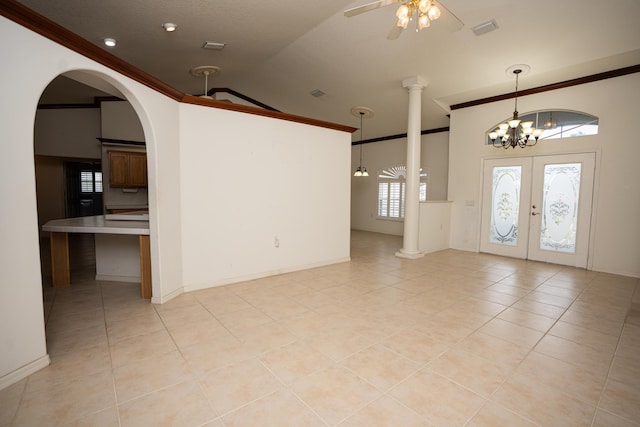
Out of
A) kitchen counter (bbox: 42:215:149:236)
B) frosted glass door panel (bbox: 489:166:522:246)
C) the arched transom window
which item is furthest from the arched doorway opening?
the arched transom window

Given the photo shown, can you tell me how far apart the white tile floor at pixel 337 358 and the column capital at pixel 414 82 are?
12.5ft

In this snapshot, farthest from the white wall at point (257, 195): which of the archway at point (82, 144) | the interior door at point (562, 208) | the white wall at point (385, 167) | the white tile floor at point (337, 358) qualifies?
the archway at point (82, 144)

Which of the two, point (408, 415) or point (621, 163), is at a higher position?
point (621, 163)

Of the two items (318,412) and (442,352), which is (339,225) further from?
(318,412)

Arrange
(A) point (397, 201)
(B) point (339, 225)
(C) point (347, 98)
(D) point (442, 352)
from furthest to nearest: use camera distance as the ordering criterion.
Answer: (A) point (397, 201), (C) point (347, 98), (B) point (339, 225), (D) point (442, 352)

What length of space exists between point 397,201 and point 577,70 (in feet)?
16.7

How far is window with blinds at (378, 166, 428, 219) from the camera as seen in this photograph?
9008 mm

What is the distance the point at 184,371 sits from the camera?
211 cm

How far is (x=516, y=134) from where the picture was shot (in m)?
5.61

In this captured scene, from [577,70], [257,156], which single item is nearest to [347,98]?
[257,156]

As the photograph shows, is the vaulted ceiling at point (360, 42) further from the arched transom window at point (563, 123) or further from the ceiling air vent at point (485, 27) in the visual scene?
the arched transom window at point (563, 123)

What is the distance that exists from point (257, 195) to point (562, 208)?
5442 mm

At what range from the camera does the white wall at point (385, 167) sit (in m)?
8.05

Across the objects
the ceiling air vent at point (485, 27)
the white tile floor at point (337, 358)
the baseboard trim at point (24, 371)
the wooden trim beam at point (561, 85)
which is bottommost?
the white tile floor at point (337, 358)
